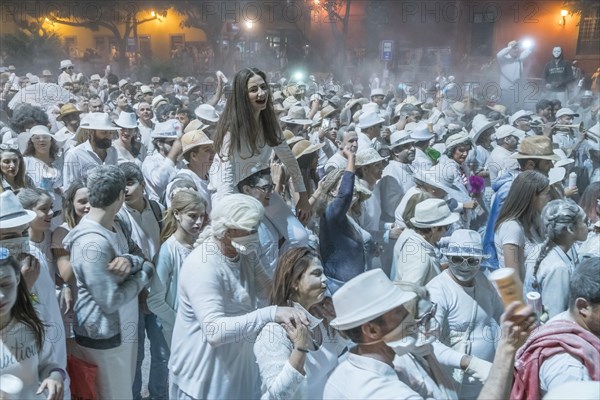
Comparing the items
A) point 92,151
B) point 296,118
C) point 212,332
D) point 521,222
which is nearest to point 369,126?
point 296,118

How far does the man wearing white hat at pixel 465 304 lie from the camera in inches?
143

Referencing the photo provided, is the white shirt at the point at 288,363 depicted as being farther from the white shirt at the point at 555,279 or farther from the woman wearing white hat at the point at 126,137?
the woman wearing white hat at the point at 126,137

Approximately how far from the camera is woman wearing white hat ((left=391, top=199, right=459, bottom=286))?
4.21m

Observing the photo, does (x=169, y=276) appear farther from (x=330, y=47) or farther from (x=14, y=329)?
(x=330, y=47)

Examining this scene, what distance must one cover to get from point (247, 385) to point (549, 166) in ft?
12.5

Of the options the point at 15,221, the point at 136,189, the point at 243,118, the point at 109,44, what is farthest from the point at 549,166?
the point at 109,44

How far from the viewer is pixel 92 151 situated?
244 inches

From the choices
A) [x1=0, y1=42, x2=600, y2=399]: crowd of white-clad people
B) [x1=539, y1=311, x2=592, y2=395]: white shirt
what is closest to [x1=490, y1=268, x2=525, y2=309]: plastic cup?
[x1=0, y1=42, x2=600, y2=399]: crowd of white-clad people

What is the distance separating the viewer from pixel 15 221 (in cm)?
325

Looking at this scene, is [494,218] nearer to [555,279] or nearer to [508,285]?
[555,279]

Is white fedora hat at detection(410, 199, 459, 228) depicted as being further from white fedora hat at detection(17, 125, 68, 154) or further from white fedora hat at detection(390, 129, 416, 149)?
white fedora hat at detection(17, 125, 68, 154)

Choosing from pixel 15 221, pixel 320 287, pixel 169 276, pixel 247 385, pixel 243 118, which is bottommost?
pixel 247 385

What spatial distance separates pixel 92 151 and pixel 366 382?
175 inches

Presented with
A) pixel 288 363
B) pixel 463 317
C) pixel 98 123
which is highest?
pixel 98 123
